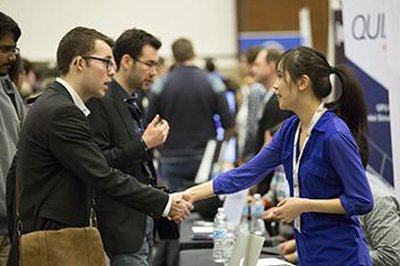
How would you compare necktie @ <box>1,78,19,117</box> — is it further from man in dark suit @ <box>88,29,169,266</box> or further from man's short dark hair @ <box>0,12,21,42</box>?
man in dark suit @ <box>88,29,169,266</box>

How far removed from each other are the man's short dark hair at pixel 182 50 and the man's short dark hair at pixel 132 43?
2868 mm

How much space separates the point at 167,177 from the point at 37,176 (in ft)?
12.3

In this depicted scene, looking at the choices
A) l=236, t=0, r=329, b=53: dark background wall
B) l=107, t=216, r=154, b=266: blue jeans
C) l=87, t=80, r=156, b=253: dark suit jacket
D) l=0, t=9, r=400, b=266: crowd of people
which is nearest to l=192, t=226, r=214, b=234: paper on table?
l=0, t=9, r=400, b=266: crowd of people

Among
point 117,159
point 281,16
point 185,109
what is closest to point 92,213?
point 117,159

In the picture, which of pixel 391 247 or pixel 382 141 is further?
pixel 382 141

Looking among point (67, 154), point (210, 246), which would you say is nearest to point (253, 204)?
point (210, 246)

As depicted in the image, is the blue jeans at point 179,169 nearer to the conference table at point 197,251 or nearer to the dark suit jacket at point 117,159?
the conference table at point 197,251

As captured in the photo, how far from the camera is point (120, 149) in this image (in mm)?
3336

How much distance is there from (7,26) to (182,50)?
3374mm

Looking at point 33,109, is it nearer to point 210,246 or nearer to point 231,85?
point 210,246

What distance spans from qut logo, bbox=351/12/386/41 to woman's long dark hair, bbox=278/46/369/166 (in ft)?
3.66

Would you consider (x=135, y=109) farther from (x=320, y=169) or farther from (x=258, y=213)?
(x=258, y=213)

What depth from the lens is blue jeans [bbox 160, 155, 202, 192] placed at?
6496mm

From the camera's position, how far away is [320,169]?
2.84m
